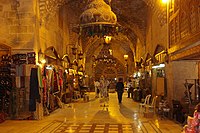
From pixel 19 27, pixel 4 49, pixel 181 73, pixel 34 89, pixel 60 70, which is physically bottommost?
pixel 34 89

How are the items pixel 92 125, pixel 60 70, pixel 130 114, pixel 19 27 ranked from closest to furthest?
pixel 92 125 < pixel 19 27 < pixel 130 114 < pixel 60 70

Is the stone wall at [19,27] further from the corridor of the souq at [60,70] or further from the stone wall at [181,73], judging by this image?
the stone wall at [181,73]

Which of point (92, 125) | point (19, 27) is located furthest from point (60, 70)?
point (92, 125)

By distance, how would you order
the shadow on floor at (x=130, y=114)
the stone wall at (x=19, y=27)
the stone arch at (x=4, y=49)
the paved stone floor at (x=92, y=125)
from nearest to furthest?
the paved stone floor at (x=92, y=125), the stone arch at (x=4, y=49), the stone wall at (x=19, y=27), the shadow on floor at (x=130, y=114)

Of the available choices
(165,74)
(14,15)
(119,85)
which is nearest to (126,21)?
(119,85)

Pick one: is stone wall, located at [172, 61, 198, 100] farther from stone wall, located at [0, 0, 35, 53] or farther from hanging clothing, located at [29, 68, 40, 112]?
stone wall, located at [0, 0, 35, 53]

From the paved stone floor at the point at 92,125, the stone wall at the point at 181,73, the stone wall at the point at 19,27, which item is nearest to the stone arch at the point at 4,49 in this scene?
the stone wall at the point at 19,27

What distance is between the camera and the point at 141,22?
50.7ft

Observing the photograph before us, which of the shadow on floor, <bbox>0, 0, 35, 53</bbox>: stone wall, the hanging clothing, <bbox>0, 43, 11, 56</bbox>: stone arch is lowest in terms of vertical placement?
the shadow on floor

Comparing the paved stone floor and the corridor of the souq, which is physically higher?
the corridor of the souq

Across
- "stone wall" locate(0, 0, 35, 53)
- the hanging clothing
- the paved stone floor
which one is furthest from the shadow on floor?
"stone wall" locate(0, 0, 35, 53)

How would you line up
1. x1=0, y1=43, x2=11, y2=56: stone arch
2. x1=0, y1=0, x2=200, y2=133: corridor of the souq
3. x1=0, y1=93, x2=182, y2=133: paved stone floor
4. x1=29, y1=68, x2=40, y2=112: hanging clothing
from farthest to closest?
x1=0, y1=43, x2=11, y2=56: stone arch
x1=29, y1=68, x2=40, y2=112: hanging clothing
x1=0, y1=0, x2=200, y2=133: corridor of the souq
x1=0, y1=93, x2=182, y2=133: paved stone floor

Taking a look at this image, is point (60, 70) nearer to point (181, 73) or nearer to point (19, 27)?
point (19, 27)

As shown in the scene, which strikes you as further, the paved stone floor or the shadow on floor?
the shadow on floor
